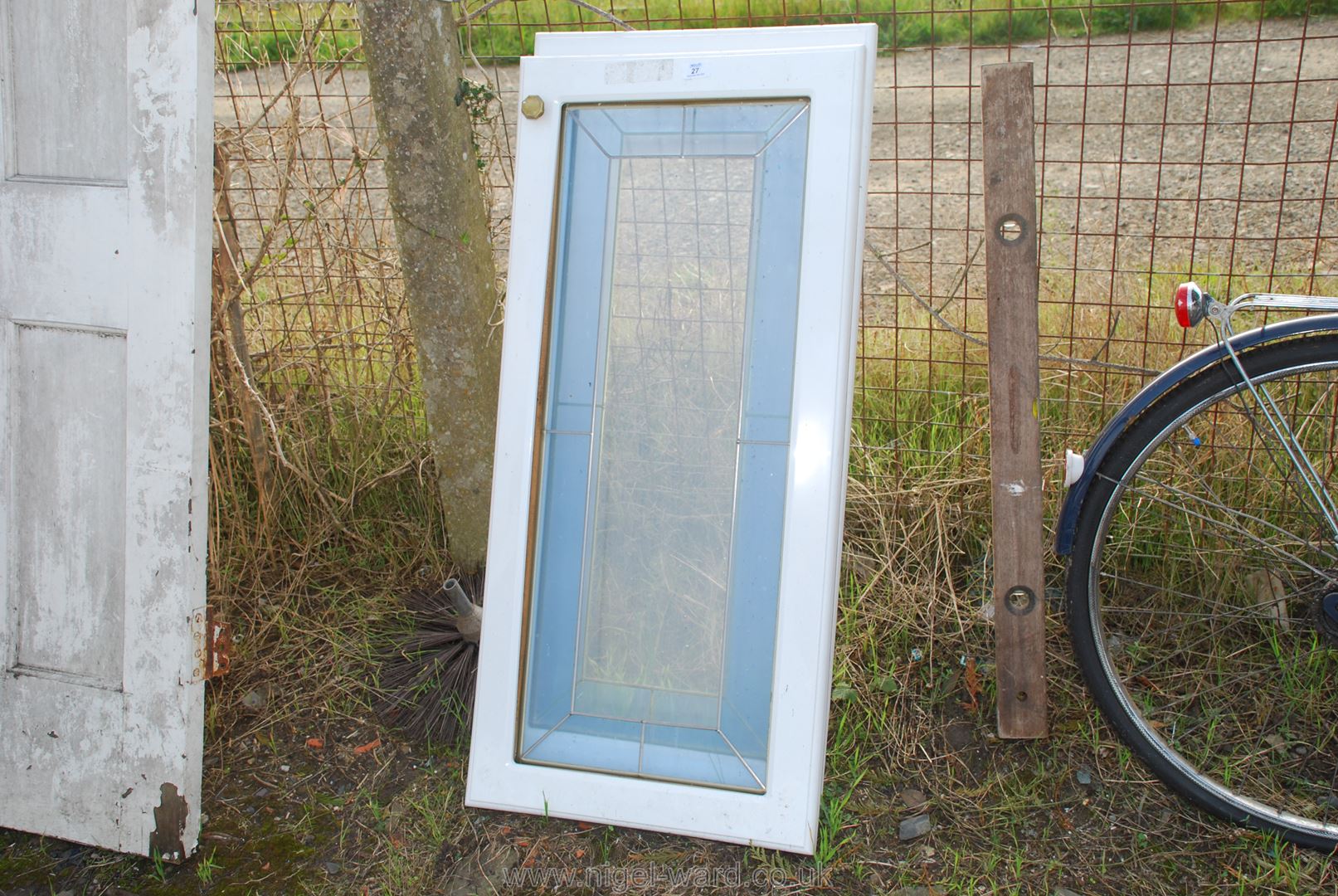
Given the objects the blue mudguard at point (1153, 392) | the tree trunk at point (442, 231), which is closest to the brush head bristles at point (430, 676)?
the tree trunk at point (442, 231)

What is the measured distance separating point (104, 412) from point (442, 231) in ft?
2.51

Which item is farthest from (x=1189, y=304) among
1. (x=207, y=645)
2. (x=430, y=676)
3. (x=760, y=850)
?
(x=207, y=645)

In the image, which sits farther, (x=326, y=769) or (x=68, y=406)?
(x=326, y=769)

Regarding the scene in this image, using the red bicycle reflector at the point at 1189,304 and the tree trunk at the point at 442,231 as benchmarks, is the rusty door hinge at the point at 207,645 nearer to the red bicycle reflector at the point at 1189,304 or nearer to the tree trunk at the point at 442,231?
the tree trunk at the point at 442,231

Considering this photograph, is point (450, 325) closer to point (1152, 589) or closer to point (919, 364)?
point (919, 364)

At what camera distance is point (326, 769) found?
226cm

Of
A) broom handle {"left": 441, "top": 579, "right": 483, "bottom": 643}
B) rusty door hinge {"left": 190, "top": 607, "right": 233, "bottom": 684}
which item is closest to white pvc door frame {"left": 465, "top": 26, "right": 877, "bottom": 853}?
broom handle {"left": 441, "top": 579, "right": 483, "bottom": 643}

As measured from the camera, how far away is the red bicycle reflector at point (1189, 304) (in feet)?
6.22

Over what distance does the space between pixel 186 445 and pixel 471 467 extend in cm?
70

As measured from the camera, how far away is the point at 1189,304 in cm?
190

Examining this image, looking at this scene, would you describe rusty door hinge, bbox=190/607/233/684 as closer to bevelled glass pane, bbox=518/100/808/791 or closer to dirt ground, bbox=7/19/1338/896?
dirt ground, bbox=7/19/1338/896

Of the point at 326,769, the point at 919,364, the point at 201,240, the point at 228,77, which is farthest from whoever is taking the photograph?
the point at 919,364

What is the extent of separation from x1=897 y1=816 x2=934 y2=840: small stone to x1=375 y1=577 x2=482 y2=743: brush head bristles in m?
0.94

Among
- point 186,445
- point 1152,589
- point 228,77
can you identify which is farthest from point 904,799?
point 228,77
